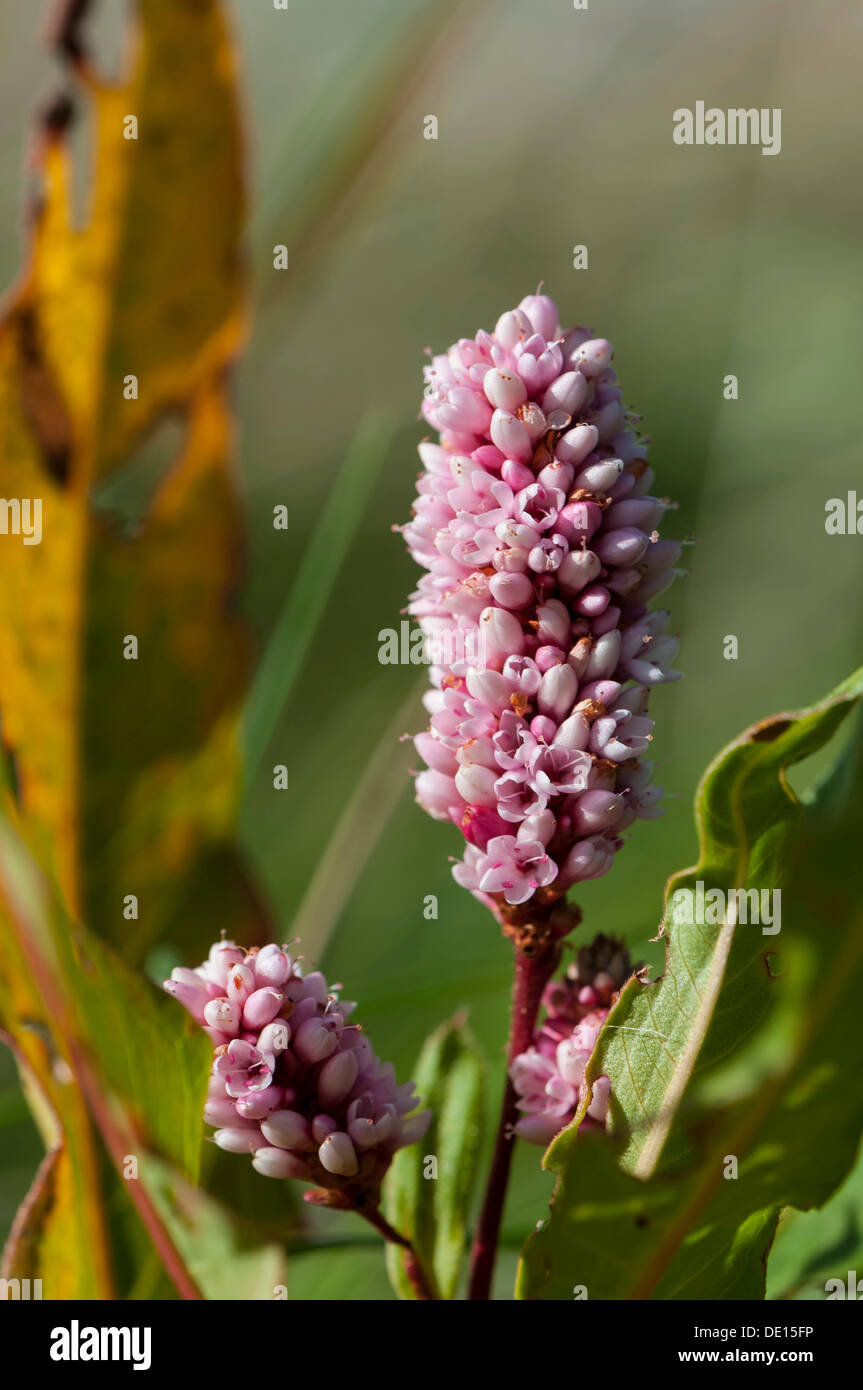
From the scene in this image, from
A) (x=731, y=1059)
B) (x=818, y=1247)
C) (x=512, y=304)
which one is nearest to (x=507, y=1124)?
(x=731, y=1059)

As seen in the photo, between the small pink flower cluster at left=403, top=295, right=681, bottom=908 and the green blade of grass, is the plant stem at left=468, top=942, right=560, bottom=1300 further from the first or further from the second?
the green blade of grass

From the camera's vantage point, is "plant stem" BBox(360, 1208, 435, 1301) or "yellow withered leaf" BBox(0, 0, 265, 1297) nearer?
"plant stem" BBox(360, 1208, 435, 1301)

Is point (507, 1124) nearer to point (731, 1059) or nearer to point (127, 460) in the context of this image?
→ point (731, 1059)

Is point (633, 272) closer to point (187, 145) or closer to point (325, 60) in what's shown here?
point (325, 60)

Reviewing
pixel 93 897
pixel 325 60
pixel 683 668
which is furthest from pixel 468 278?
pixel 93 897

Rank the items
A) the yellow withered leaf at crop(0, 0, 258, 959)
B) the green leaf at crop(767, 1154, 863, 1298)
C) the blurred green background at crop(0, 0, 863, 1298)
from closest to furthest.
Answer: the green leaf at crop(767, 1154, 863, 1298) < the yellow withered leaf at crop(0, 0, 258, 959) < the blurred green background at crop(0, 0, 863, 1298)

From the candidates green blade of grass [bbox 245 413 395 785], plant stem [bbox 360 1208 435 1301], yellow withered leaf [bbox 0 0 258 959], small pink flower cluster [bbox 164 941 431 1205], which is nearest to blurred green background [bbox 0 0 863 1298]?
green blade of grass [bbox 245 413 395 785]
